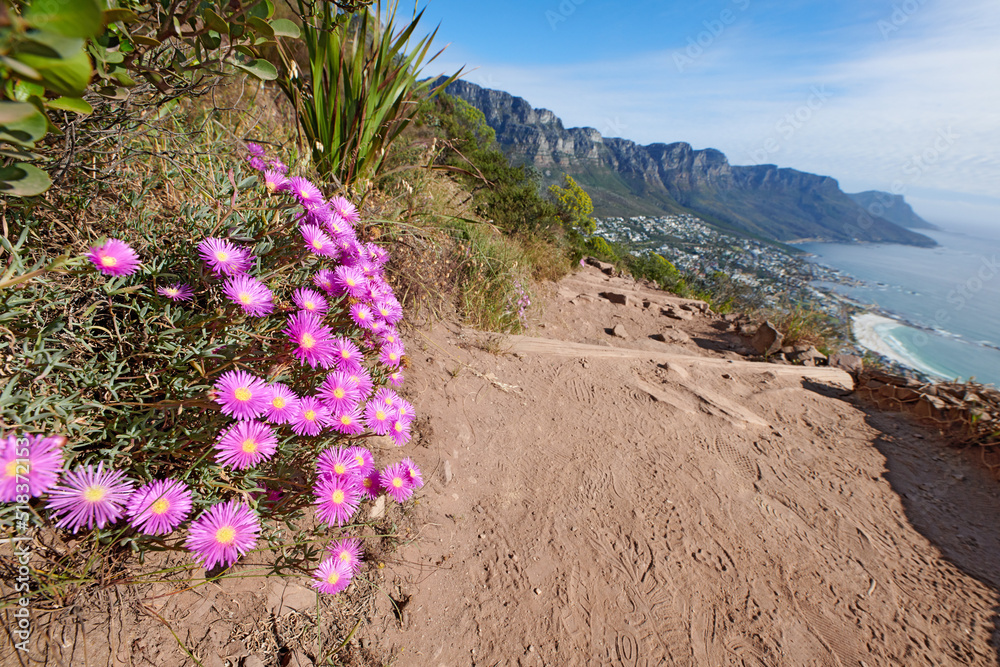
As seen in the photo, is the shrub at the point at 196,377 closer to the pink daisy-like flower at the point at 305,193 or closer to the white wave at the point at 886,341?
the pink daisy-like flower at the point at 305,193

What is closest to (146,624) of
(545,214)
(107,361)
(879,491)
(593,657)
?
(107,361)

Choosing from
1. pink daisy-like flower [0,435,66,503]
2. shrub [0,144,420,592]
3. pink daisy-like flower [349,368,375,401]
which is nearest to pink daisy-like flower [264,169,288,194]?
shrub [0,144,420,592]

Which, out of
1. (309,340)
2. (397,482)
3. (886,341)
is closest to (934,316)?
(886,341)

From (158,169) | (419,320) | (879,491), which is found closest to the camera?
(158,169)

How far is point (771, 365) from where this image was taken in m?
3.98

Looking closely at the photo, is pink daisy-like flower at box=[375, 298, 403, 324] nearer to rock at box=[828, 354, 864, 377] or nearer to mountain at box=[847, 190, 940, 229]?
rock at box=[828, 354, 864, 377]

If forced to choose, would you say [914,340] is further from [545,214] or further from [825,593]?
[825,593]

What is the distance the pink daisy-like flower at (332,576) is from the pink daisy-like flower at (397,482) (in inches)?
8.3

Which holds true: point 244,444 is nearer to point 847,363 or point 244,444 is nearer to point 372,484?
point 372,484

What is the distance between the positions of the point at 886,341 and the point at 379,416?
18.0 metres

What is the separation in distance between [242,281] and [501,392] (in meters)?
1.71

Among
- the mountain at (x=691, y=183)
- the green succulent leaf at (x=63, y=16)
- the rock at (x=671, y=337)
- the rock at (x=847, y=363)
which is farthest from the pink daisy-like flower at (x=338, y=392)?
the mountain at (x=691, y=183)

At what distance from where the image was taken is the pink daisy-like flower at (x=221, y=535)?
2.63ft

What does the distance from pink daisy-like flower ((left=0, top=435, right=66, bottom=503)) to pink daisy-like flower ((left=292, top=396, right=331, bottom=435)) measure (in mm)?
387
